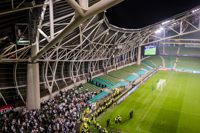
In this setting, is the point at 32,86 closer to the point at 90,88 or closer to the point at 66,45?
the point at 66,45

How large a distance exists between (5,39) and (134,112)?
16.1 meters

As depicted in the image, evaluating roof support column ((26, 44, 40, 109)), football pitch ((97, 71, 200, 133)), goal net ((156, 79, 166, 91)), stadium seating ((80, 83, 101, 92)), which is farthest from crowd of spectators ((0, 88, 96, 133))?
goal net ((156, 79, 166, 91))

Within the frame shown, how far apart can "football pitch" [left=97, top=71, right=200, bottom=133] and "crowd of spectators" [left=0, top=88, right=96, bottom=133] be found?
3.13 m

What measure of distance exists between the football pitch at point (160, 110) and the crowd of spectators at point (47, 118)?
123 inches

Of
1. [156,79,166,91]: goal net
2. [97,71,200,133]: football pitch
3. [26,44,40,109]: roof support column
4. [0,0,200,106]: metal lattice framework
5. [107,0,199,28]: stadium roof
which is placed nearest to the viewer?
[0,0,200,106]: metal lattice framework

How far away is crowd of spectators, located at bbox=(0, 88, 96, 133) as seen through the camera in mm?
16641

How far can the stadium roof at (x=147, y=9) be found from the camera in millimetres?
16172

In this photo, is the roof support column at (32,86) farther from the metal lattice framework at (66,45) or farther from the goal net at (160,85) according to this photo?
the goal net at (160,85)

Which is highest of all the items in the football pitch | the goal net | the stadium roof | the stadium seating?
the stadium roof

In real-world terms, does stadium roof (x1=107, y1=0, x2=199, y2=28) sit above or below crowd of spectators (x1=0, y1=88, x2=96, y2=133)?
above

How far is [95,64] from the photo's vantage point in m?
37.2

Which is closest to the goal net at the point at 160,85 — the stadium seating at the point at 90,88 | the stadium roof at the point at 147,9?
the stadium seating at the point at 90,88

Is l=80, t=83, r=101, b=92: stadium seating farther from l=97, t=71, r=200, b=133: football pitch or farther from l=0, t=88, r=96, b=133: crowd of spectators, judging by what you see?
l=0, t=88, r=96, b=133: crowd of spectators

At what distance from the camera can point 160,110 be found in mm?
24734
